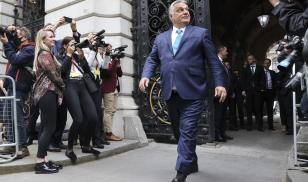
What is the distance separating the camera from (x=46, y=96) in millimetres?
5238

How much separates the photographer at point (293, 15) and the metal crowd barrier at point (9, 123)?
3685mm

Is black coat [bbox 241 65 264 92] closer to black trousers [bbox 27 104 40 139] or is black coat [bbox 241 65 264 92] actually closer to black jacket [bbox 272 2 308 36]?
black trousers [bbox 27 104 40 139]

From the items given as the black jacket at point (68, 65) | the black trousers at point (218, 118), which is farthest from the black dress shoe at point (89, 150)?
the black trousers at point (218, 118)

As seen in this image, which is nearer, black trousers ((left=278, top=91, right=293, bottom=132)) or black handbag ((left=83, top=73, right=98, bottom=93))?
black handbag ((left=83, top=73, right=98, bottom=93))

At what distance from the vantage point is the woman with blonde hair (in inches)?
206

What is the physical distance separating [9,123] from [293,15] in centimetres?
421

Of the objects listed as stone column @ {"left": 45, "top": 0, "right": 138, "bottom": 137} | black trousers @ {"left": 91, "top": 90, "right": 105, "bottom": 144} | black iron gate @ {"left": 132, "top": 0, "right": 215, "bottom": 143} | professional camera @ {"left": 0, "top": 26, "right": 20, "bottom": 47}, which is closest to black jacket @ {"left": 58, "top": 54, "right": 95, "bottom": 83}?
black trousers @ {"left": 91, "top": 90, "right": 105, "bottom": 144}

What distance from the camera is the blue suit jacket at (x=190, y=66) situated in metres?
4.48

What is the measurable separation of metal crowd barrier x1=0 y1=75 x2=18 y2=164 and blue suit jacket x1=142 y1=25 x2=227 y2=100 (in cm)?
204

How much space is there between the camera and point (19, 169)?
17.5 feet

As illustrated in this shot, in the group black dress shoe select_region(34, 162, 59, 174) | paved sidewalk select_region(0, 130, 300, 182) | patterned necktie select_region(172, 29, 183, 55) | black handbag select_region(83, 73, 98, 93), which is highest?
patterned necktie select_region(172, 29, 183, 55)

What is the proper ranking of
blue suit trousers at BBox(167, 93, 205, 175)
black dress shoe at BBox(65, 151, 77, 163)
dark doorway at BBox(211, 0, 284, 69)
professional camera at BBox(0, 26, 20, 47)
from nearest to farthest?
1. blue suit trousers at BBox(167, 93, 205, 175)
2. black dress shoe at BBox(65, 151, 77, 163)
3. professional camera at BBox(0, 26, 20, 47)
4. dark doorway at BBox(211, 0, 284, 69)

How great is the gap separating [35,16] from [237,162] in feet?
25.1

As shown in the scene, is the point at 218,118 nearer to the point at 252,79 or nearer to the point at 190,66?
the point at 252,79
